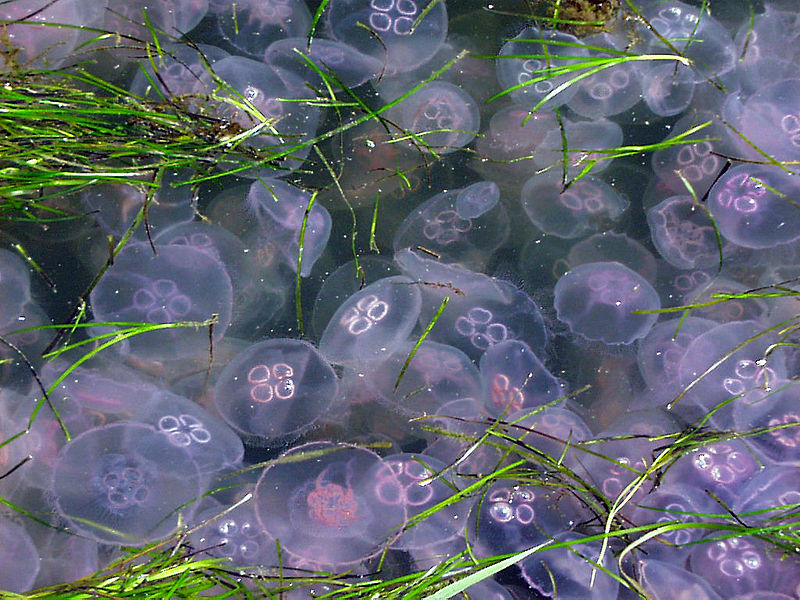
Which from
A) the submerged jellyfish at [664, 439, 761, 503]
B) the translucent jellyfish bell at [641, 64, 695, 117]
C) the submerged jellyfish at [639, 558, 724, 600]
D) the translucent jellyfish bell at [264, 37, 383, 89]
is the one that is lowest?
the submerged jellyfish at [639, 558, 724, 600]

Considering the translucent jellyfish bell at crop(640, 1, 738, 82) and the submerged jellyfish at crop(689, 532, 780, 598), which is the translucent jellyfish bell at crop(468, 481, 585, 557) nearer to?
the submerged jellyfish at crop(689, 532, 780, 598)

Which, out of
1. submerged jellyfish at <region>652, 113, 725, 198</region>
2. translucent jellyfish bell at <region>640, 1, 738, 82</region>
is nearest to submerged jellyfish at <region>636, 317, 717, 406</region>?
submerged jellyfish at <region>652, 113, 725, 198</region>

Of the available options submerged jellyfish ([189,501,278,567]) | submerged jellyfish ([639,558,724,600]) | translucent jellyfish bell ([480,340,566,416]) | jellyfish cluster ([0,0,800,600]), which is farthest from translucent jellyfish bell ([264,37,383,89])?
submerged jellyfish ([639,558,724,600])

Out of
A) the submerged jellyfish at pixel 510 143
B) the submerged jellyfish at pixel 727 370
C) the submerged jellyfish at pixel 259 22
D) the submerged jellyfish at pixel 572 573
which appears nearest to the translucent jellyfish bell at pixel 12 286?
the submerged jellyfish at pixel 259 22

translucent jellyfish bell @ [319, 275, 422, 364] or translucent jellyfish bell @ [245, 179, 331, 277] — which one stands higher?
translucent jellyfish bell @ [245, 179, 331, 277]

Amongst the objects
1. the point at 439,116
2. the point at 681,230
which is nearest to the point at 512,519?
the point at 681,230

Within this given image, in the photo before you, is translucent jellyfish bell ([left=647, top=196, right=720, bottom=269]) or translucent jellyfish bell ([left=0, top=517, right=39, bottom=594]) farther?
translucent jellyfish bell ([left=647, top=196, right=720, bottom=269])

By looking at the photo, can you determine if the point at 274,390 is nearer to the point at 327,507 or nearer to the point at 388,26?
the point at 327,507
